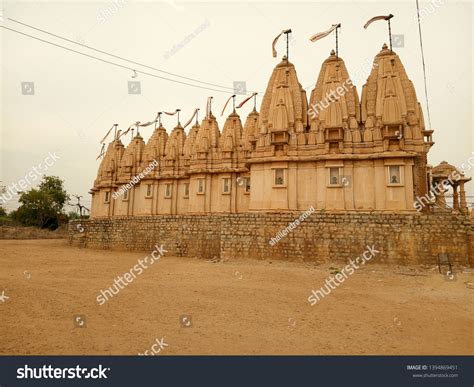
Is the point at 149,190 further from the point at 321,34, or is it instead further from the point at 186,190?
the point at 321,34

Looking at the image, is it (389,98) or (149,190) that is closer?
(389,98)

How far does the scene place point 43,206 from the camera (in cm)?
4922

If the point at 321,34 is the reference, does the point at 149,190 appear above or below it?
below

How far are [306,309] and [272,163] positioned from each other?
38.2 ft

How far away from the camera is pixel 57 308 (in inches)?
295

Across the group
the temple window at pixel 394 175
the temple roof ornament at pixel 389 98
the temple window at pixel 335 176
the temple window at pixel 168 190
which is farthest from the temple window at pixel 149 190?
the temple window at pixel 394 175

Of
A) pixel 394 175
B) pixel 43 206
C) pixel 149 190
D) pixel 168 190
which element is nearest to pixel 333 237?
pixel 394 175

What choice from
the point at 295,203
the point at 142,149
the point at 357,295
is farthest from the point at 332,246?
the point at 142,149

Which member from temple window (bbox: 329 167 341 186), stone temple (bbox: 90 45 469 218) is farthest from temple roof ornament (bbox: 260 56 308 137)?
temple window (bbox: 329 167 341 186)

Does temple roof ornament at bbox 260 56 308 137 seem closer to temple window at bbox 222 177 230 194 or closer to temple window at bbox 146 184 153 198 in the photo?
temple window at bbox 222 177 230 194

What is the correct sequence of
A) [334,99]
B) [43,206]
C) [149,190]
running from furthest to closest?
[43,206] → [149,190] → [334,99]

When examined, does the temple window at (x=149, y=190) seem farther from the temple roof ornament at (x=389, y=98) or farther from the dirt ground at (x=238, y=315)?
the temple roof ornament at (x=389, y=98)

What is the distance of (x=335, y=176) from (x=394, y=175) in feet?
9.58
